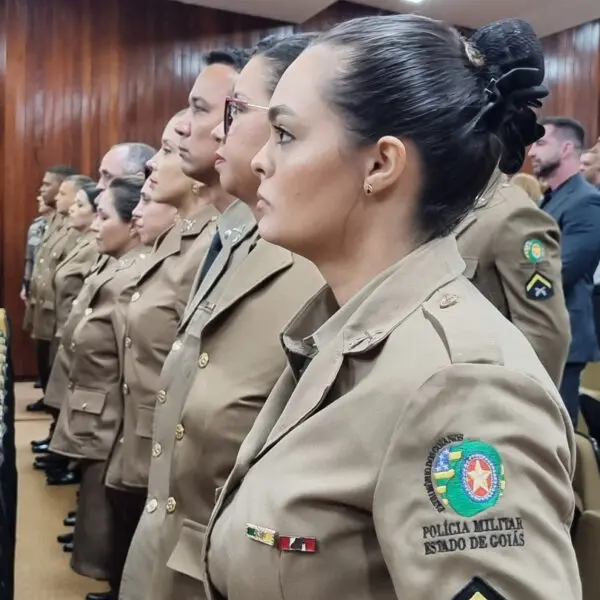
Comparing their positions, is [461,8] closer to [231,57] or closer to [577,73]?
[577,73]

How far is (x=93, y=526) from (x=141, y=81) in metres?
6.26

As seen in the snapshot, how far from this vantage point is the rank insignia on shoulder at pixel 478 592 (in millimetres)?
766

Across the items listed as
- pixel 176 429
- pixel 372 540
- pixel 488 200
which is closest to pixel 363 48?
pixel 372 540

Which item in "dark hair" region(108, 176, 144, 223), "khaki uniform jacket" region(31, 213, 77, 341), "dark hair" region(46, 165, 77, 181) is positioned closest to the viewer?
"dark hair" region(108, 176, 144, 223)

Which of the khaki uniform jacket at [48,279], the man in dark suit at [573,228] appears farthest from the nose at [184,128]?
the khaki uniform jacket at [48,279]

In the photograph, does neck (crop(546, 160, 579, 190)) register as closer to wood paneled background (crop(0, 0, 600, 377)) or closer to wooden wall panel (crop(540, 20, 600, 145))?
wood paneled background (crop(0, 0, 600, 377))

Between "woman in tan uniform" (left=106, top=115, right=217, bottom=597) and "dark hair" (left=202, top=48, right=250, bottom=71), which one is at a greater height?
"dark hair" (left=202, top=48, right=250, bottom=71)

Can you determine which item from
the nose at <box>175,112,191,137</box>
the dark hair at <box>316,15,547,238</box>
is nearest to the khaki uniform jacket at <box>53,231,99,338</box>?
the nose at <box>175,112,191,137</box>

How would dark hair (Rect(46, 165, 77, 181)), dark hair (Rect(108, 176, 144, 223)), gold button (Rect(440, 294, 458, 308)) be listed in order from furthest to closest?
1. dark hair (Rect(46, 165, 77, 181))
2. dark hair (Rect(108, 176, 144, 223))
3. gold button (Rect(440, 294, 458, 308))

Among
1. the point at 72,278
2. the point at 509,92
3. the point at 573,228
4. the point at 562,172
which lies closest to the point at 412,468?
the point at 509,92

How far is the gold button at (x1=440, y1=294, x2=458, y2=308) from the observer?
939 millimetres

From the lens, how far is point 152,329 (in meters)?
2.38

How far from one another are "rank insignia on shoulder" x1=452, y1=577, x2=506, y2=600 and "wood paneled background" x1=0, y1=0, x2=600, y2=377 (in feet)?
26.0

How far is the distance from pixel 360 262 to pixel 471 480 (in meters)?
0.34
